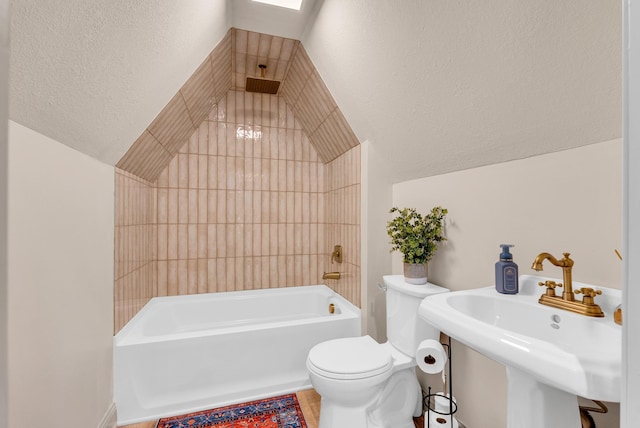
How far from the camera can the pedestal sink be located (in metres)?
0.61

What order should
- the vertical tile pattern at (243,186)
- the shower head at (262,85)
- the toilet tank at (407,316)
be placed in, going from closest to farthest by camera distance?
the toilet tank at (407,316) < the vertical tile pattern at (243,186) < the shower head at (262,85)

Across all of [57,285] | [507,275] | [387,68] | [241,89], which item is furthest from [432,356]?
[241,89]

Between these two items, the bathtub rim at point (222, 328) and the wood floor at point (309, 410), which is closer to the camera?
the wood floor at point (309, 410)

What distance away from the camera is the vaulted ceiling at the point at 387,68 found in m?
0.91

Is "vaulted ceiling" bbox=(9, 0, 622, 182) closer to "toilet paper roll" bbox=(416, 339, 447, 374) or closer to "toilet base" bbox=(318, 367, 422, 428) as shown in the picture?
"toilet paper roll" bbox=(416, 339, 447, 374)

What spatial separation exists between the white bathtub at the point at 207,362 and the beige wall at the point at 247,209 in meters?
0.38

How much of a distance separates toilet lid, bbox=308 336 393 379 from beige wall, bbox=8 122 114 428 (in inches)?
42.9

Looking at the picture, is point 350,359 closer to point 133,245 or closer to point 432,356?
point 432,356

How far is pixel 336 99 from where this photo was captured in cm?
218

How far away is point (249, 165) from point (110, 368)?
1874 mm

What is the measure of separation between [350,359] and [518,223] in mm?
1053

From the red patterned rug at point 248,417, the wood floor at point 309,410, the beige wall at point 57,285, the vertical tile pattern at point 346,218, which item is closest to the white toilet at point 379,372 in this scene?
the wood floor at point 309,410

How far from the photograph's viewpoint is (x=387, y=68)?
1.57 meters

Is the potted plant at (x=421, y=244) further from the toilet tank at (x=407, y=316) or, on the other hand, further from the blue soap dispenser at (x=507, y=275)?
the blue soap dispenser at (x=507, y=275)
